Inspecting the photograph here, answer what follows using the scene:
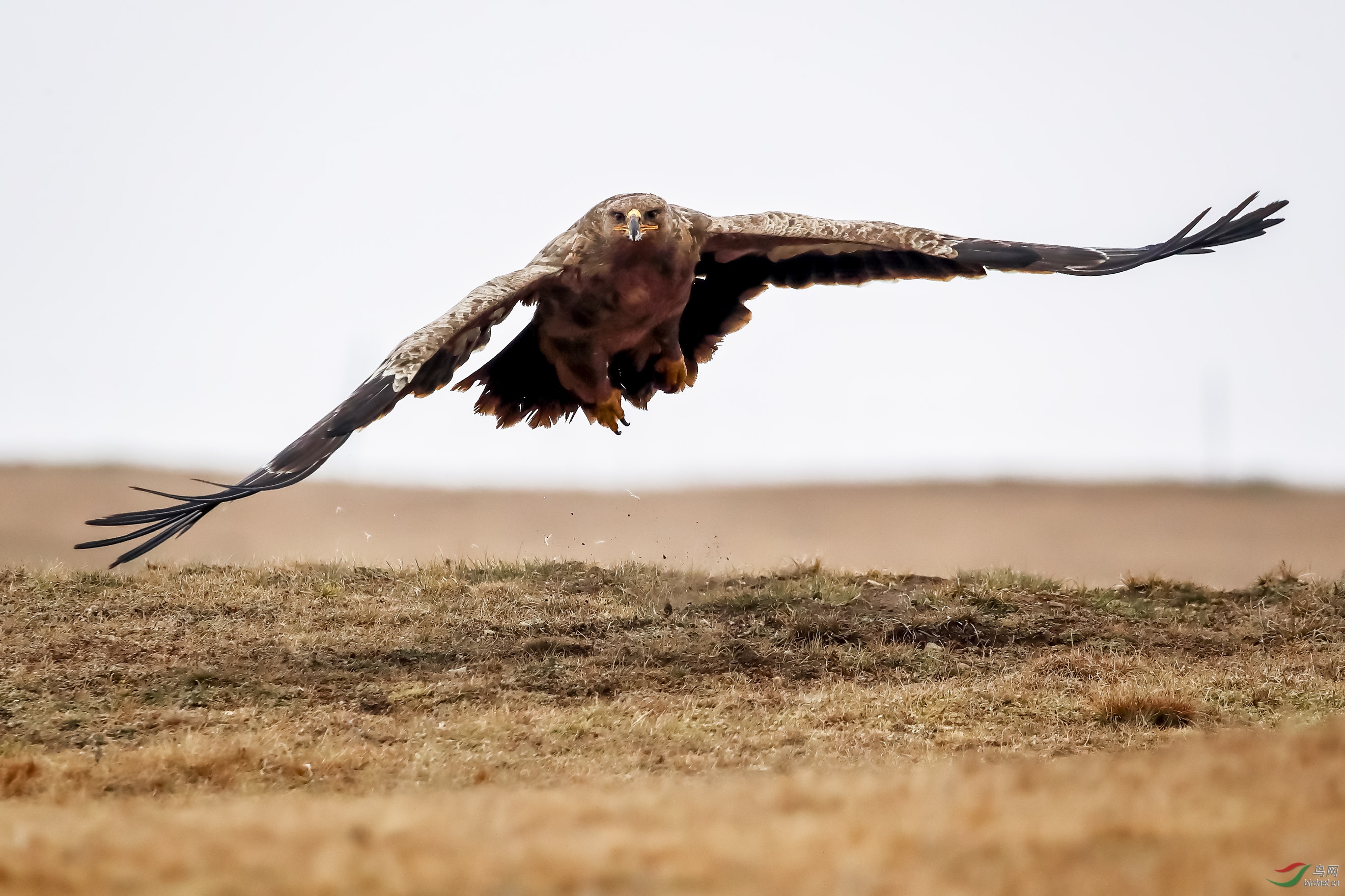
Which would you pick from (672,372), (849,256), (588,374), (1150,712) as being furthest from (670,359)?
(1150,712)

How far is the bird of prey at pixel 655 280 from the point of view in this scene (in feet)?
28.6

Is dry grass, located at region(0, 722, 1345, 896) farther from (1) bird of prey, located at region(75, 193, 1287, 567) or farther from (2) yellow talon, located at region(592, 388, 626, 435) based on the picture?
(2) yellow talon, located at region(592, 388, 626, 435)

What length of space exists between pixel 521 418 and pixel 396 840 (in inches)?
270

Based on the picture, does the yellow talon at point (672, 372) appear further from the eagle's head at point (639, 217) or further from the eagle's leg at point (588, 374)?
the eagle's head at point (639, 217)

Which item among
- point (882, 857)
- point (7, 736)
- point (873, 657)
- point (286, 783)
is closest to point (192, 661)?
point (7, 736)

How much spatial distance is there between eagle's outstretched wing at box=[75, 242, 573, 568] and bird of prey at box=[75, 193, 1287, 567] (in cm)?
2

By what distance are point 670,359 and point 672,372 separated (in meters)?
0.12

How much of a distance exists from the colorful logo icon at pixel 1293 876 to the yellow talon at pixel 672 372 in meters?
7.25

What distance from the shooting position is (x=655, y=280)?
8.89 meters

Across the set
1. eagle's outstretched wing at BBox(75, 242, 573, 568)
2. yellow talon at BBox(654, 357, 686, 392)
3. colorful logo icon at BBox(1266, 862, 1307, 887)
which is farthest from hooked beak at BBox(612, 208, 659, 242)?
colorful logo icon at BBox(1266, 862, 1307, 887)

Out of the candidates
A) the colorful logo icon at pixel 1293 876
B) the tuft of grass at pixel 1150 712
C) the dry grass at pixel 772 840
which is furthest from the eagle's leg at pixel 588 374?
the colorful logo icon at pixel 1293 876

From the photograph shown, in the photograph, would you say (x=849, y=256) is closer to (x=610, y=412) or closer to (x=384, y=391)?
(x=610, y=412)

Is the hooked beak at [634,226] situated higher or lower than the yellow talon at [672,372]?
higher

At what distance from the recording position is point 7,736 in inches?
257
